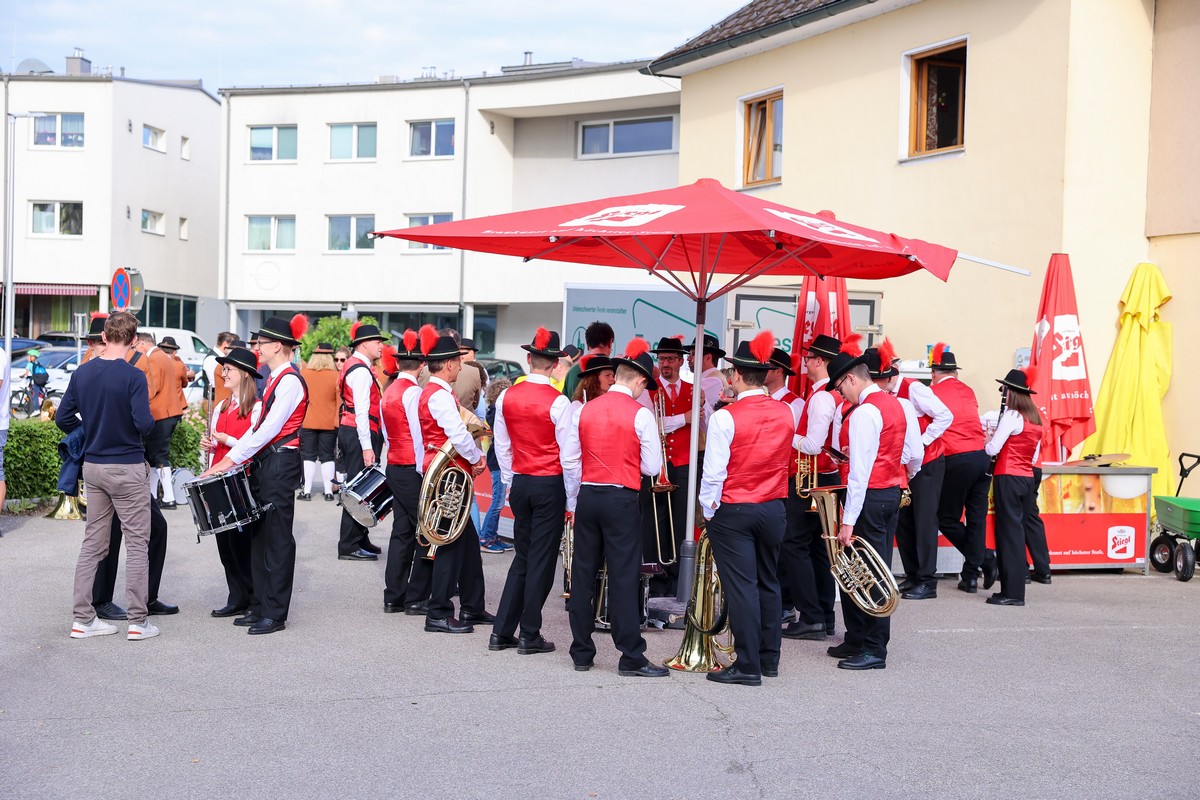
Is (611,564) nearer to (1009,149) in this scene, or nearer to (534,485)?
(534,485)

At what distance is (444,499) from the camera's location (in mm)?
7574

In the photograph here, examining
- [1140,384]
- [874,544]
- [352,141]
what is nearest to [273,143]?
[352,141]

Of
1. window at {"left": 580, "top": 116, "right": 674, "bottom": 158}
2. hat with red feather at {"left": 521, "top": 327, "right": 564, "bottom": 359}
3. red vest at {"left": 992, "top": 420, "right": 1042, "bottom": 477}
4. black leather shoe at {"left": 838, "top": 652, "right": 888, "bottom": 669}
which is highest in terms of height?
window at {"left": 580, "top": 116, "right": 674, "bottom": 158}

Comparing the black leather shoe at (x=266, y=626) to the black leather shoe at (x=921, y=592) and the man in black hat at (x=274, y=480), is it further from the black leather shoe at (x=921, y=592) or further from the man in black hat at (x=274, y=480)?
the black leather shoe at (x=921, y=592)

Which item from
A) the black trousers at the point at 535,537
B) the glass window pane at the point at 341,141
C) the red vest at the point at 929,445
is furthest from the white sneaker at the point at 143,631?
the glass window pane at the point at 341,141

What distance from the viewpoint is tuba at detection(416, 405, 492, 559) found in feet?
24.7

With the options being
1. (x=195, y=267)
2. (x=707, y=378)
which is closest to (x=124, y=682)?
(x=707, y=378)

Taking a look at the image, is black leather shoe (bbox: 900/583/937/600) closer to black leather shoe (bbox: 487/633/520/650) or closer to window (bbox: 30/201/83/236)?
black leather shoe (bbox: 487/633/520/650)

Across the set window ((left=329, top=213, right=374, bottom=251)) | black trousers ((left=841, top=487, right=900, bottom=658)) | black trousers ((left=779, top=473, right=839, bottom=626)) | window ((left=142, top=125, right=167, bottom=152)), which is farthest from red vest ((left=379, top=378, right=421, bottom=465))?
window ((left=142, top=125, right=167, bottom=152))

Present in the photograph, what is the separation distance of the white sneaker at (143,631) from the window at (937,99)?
35.5 feet

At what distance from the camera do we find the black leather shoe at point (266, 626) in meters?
7.42

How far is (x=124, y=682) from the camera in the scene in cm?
626

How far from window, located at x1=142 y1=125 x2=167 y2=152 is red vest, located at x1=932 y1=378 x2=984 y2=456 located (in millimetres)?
32260

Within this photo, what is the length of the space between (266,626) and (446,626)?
3.73 feet
